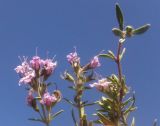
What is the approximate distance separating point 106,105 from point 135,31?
27 cm

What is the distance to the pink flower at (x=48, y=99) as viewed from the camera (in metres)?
1.02

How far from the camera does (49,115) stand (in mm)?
1094

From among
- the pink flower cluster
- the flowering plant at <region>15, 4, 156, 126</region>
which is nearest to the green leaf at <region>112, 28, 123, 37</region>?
the flowering plant at <region>15, 4, 156, 126</region>

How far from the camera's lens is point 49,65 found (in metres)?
1.29

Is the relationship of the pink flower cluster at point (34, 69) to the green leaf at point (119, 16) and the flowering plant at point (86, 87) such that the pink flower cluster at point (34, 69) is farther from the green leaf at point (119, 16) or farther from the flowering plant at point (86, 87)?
the green leaf at point (119, 16)

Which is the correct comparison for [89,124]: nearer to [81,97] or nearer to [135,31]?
[81,97]

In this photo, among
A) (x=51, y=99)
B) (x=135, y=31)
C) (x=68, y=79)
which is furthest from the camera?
(x=68, y=79)

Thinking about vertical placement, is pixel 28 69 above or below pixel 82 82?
above

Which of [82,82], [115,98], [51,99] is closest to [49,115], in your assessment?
[51,99]

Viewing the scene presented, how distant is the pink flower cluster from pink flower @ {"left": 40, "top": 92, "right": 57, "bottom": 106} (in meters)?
0.13

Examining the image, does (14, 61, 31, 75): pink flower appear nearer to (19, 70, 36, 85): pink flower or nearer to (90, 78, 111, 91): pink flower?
(19, 70, 36, 85): pink flower

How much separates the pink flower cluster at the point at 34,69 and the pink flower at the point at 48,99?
13 cm

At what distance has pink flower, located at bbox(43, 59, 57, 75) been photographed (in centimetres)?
128

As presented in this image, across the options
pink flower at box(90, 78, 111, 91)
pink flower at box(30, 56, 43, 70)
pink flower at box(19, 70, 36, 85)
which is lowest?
pink flower at box(90, 78, 111, 91)
